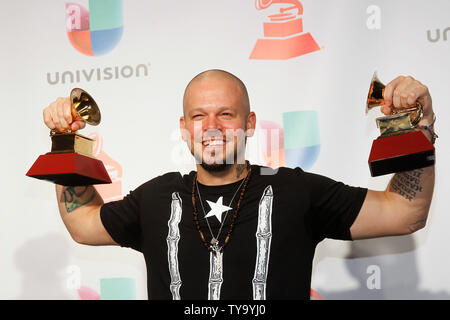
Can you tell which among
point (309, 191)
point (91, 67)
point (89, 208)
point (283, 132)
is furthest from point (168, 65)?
point (309, 191)

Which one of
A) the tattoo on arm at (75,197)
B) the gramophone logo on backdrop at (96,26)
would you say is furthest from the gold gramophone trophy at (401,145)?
the gramophone logo on backdrop at (96,26)

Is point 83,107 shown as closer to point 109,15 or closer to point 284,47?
point 109,15

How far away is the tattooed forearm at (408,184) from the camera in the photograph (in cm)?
165

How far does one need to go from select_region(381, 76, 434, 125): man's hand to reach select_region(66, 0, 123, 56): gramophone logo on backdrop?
4.82 feet

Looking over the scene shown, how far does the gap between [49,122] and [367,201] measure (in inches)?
46.0

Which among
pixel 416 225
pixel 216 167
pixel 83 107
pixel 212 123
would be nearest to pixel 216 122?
pixel 212 123

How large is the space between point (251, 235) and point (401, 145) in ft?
1.88

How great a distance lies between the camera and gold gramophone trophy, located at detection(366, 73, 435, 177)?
151 cm

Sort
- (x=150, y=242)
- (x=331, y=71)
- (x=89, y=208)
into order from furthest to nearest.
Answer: (x=331, y=71) < (x=89, y=208) < (x=150, y=242)

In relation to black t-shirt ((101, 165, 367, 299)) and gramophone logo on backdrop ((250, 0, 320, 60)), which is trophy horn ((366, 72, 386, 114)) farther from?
gramophone logo on backdrop ((250, 0, 320, 60))

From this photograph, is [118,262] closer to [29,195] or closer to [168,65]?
[29,195]

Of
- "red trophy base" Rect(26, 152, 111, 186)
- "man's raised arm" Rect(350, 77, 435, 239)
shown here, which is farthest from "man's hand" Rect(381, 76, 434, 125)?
"red trophy base" Rect(26, 152, 111, 186)

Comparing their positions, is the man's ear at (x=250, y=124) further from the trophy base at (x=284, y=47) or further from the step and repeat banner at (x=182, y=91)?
the trophy base at (x=284, y=47)

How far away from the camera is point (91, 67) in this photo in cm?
258
